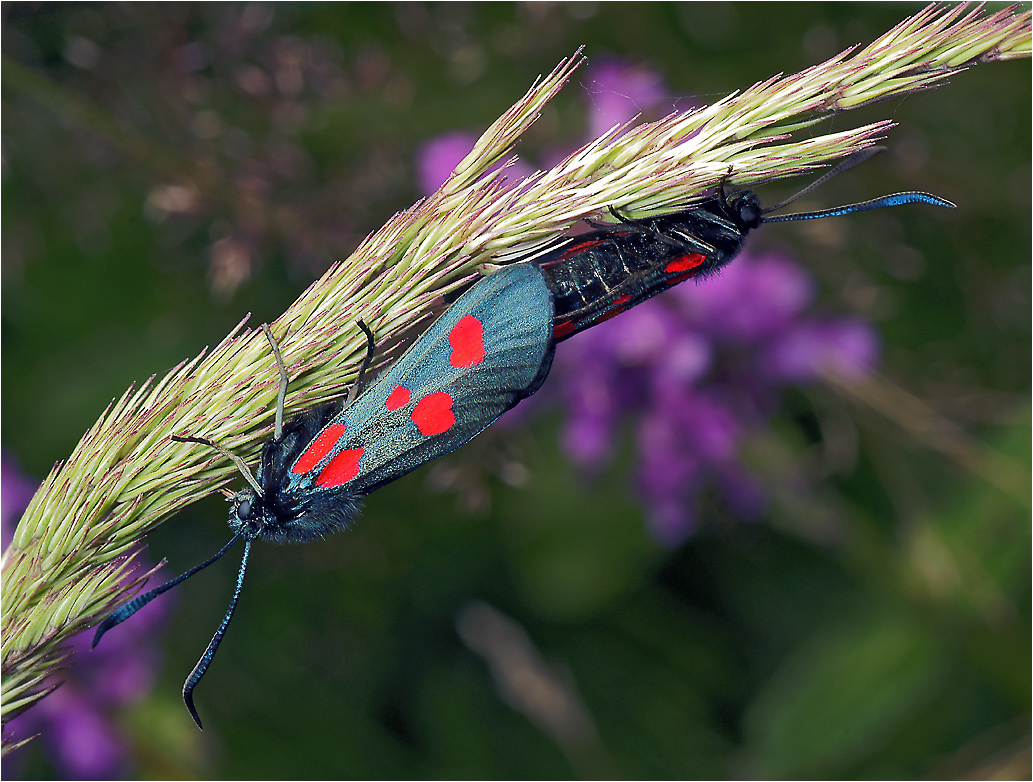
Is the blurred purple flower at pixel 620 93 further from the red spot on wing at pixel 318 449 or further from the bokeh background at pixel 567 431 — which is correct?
the red spot on wing at pixel 318 449

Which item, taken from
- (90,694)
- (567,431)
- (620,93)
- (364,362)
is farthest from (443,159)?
(90,694)

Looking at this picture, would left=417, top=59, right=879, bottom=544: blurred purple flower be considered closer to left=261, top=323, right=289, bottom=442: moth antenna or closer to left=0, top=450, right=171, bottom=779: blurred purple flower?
left=261, top=323, right=289, bottom=442: moth antenna

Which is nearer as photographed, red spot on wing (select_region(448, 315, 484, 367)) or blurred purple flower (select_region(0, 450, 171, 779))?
red spot on wing (select_region(448, 315, 484, 367))

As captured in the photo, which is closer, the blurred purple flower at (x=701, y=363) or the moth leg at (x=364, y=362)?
the moth leg at (x=364, y=362)

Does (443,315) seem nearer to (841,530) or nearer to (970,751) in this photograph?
(841,530)

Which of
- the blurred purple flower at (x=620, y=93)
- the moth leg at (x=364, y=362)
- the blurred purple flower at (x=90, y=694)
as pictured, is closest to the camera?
the moth leg at (x=364, y=362)

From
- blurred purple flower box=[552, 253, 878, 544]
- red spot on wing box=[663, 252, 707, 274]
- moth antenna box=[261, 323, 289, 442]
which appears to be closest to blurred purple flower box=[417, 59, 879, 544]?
blurred purple flower box=[552, 253, 878, 544]

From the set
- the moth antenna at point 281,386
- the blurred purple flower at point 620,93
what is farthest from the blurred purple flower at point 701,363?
the moth antenna at point 281,386

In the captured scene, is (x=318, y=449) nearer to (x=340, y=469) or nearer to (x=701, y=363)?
(x=340, y=469)
